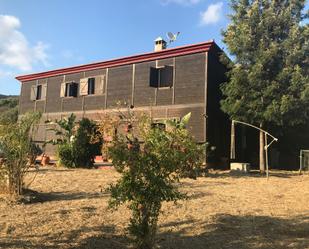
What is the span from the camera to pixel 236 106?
2050 cm

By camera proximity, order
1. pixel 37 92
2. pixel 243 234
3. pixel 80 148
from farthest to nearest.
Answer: pixel 37 92 < pixel 80 148 < pixel 243 234

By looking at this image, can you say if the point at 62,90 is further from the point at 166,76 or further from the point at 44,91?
the point at 166,76

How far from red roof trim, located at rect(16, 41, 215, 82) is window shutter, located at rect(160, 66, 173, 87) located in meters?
0.72

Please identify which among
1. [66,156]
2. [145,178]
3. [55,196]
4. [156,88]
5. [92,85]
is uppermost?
[92,85]

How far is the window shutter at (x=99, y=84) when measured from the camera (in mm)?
26625

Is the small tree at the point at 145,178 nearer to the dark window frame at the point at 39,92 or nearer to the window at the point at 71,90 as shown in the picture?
the window at the point at 71,90

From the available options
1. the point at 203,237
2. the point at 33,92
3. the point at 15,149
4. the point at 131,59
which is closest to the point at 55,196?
the point at 15,149

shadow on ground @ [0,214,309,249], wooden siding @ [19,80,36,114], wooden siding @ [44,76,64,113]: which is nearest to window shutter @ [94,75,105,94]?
wooden siding @ [44,76,64,113]

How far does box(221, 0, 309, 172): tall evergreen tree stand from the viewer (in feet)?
65.3

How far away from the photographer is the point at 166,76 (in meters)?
23.4

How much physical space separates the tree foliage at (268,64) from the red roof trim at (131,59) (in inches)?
64.6

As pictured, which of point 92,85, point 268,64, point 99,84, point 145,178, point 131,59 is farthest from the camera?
point 92,85

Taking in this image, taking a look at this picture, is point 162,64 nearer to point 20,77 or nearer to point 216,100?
point 216,100

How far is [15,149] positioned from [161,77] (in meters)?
14.5
